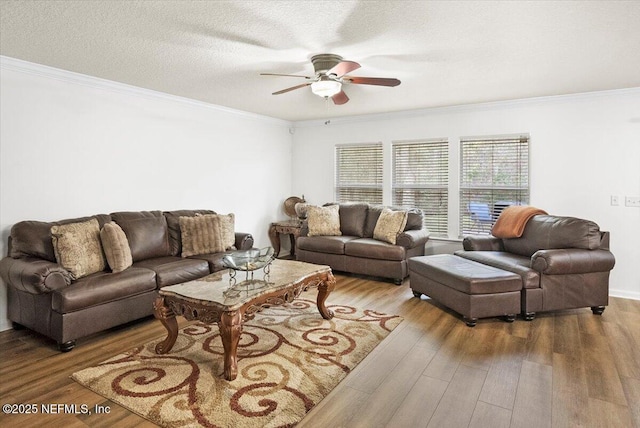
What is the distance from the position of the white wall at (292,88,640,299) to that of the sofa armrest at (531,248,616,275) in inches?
47.3

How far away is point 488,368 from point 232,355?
1.80 metres

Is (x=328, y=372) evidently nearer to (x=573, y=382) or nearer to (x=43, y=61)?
(x=573, y=382)

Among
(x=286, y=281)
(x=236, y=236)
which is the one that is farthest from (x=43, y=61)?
(x=286, y=281)

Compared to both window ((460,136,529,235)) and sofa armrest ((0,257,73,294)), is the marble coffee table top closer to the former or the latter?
sofa armrest ((0,257,73,294))

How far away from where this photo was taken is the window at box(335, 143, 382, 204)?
6398 millimetres

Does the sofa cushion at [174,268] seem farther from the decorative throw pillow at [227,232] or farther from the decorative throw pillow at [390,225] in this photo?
the decorative throw pillow at [390,225]

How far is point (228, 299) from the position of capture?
8.62ft

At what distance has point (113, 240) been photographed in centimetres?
356

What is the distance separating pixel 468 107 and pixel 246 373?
4657mm

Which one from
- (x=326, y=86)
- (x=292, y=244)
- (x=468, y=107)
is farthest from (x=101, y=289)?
(x=468, y=107)

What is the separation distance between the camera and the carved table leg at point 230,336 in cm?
250

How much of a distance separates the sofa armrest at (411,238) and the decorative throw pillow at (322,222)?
1084 millimetres

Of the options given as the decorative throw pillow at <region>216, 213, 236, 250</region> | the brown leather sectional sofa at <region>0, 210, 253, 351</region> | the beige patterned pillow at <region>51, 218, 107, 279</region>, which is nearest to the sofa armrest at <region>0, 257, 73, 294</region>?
the brown leather sectional sofa at <region>0, 210, 253, 351</region>

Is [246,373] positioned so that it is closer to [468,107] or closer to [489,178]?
[489,178]
